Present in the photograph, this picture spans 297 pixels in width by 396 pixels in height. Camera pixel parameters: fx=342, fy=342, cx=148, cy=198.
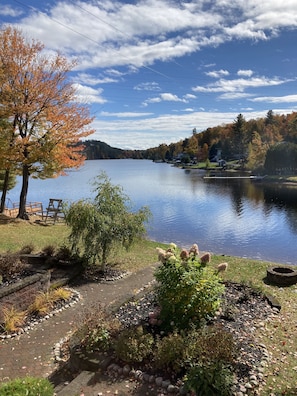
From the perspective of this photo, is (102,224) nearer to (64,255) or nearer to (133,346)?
(64,255)

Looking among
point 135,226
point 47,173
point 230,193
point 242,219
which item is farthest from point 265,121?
point 135,226

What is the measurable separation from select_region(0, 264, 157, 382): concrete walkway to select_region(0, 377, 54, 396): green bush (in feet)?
6.16

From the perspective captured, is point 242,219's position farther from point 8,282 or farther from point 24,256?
point 8,282

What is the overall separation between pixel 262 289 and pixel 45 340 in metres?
5.47

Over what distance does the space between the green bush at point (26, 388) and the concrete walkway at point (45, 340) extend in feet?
6.16

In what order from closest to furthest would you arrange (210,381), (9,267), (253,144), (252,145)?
(210,381), (9,267), (253,144), (252,145)

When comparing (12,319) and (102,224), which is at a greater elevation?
(102,224)

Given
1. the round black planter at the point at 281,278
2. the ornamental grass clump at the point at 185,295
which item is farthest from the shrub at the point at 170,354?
the round black planter at the point at 281,278

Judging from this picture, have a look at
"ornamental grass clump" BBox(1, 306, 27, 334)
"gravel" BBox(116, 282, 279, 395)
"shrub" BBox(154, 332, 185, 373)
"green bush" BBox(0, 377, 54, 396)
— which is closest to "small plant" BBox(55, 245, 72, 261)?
"ornamental grass clump" BBox(1, 306, 27, 334)

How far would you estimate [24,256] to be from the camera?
1142 cm

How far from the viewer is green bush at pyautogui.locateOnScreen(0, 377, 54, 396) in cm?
386

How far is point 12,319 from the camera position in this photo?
24.2ft

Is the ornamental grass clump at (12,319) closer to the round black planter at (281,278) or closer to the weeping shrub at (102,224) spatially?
the weeping shrub at (102,224)

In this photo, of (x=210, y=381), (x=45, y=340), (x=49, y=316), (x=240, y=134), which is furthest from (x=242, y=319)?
(x=240, y=134)
